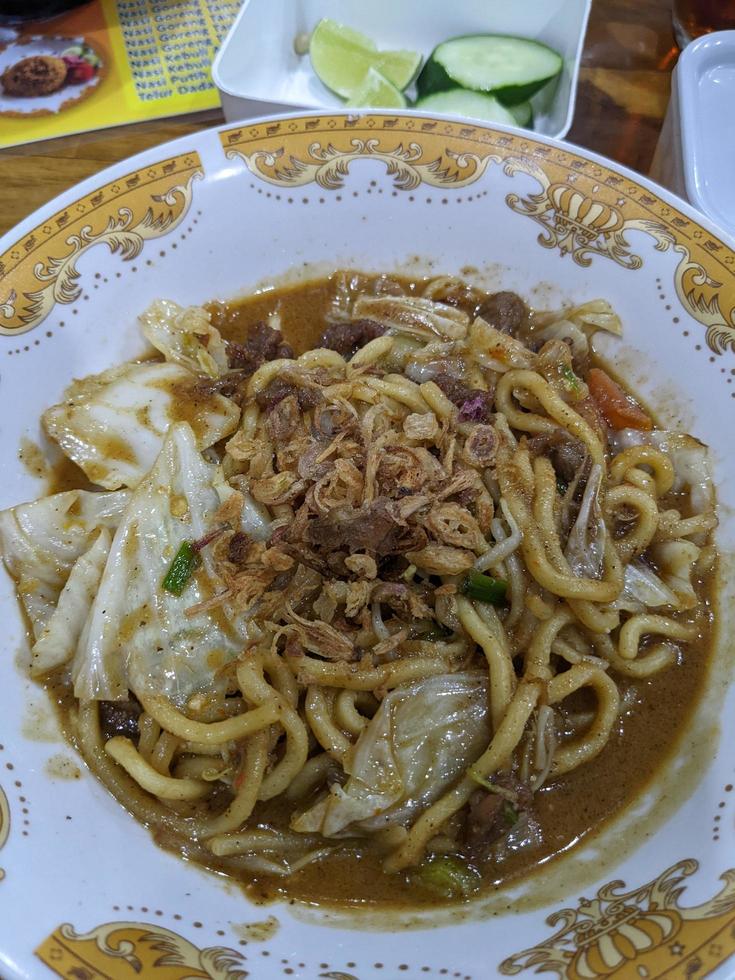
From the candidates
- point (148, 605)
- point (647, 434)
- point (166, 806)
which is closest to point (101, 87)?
point (148, 605)

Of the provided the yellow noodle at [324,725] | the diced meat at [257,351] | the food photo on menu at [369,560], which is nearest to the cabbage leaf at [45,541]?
the food photo on menu at [369,560]

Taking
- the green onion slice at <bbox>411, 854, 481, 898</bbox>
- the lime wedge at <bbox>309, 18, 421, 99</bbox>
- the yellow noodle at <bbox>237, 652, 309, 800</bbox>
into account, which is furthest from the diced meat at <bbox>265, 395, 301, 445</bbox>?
the lime wedge at <bbox>309, 18, 421, 99</bbox>

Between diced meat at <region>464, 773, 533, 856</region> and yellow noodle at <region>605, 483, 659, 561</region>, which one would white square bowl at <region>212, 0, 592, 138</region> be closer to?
yellow noodle at <region>605, 483, 659, 561</region>

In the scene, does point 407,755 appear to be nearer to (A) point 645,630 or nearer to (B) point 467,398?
(A) point 645,630

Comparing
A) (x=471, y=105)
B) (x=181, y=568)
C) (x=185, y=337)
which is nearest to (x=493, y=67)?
(x=471, y=105)

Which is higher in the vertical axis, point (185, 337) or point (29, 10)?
point (29, 10)

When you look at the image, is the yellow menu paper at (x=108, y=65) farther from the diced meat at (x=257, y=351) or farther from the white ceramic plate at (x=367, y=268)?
the diced meat at (x=257, y=351)
